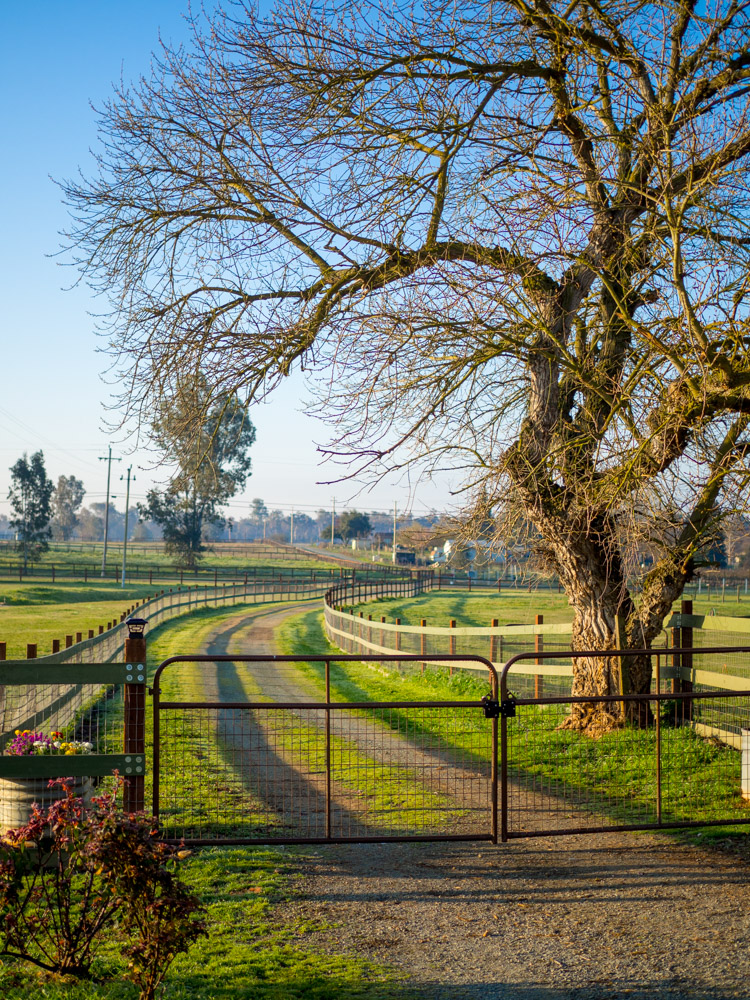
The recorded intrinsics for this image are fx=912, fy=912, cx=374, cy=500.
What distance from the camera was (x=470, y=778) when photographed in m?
8.51

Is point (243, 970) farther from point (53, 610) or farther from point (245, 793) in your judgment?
point (53, 610)

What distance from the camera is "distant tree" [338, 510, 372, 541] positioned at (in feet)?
541

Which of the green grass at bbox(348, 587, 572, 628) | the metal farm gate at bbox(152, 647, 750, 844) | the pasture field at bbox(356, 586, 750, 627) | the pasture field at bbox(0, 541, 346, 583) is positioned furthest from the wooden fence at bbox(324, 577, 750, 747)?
the pasture field at bbox(0, 541, 346, 583)

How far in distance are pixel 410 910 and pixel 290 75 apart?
7.61 meters

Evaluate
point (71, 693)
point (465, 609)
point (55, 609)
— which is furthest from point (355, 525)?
point (71, 693)

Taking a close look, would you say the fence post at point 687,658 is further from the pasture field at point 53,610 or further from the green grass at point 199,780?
the pasture field at point 53,610

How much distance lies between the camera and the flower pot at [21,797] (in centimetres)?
645

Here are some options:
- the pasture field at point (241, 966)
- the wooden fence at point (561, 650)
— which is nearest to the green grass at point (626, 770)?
the wooden fence at point (561, 650)

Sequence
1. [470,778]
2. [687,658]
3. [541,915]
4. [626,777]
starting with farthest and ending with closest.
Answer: [687,658] → [626,777] → [470,778] → [541,915]

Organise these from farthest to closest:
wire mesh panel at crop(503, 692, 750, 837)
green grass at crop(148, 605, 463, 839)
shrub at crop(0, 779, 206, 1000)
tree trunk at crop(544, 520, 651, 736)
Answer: tree trunk at crop(544, 520, 651, 736)
wire mesh panel at crop(503, 692, 750, 837)
green grass at crop(148, 605, 463, 839)
shrub at crop(0, 779, 206, 1000)

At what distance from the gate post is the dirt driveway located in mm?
1327

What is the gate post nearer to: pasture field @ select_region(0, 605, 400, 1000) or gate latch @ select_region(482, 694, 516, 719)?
pasture field @ select_region(0, 605, 400, 1000)

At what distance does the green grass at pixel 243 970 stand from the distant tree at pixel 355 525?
520 feet

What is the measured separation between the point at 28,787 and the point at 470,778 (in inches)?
156
